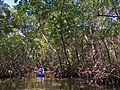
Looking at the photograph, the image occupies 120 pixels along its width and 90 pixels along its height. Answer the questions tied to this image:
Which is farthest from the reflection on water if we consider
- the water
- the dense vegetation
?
the dense vegetation

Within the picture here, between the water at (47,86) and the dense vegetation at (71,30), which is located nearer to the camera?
the water at (47,86)

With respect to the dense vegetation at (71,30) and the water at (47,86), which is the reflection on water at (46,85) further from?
the dense vegetation at (71,30)

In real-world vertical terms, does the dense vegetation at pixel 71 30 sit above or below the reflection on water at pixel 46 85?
above

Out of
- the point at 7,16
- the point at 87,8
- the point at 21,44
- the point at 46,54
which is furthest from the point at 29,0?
the point at 46,54

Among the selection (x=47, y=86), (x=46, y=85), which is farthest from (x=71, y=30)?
(x=47, y=86)

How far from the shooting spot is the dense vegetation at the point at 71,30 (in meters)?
18.4

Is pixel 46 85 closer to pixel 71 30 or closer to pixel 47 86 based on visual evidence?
pixel 47 86

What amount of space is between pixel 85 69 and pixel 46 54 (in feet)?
73.2

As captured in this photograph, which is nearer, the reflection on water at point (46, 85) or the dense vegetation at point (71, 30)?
the reflection on water at point (46, 85)

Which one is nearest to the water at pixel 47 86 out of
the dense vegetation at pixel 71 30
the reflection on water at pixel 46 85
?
the reflection on water at pixel 46 85

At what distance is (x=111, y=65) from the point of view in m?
16.9

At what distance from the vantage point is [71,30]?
2267 centimetres

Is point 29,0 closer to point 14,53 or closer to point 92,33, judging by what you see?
point 92,33

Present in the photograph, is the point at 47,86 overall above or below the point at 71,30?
below
